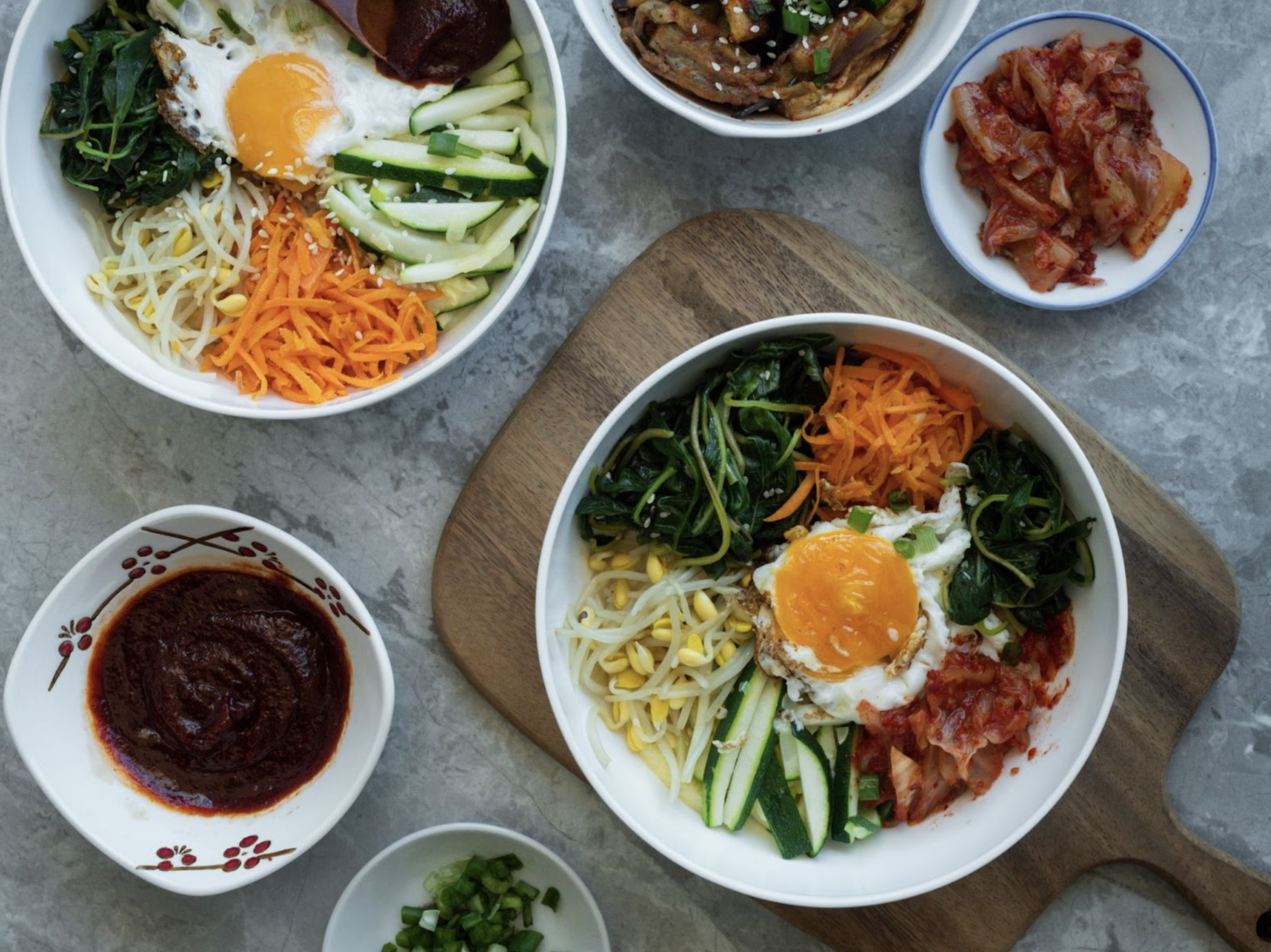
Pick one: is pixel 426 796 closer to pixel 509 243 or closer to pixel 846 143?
pixel 509 243

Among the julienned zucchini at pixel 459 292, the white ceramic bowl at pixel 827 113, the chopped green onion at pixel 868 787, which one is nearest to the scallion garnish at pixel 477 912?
the chopped green onion at pixel 868 787

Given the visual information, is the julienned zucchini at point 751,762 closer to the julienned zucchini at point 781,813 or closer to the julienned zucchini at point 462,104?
the julienned zucchini at point 781,813

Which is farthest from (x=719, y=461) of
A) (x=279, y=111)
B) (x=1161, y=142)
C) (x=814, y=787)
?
(x=1161, y=142)

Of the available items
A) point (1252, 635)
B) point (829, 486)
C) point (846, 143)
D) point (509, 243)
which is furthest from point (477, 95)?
point (1252, 635)

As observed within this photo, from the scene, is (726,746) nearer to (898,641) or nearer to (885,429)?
(898,641)

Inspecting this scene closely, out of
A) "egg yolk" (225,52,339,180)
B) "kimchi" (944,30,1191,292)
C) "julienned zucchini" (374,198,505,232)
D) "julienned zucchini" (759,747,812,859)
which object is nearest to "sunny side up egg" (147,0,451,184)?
"egg yolk" (225,52,339,180)
